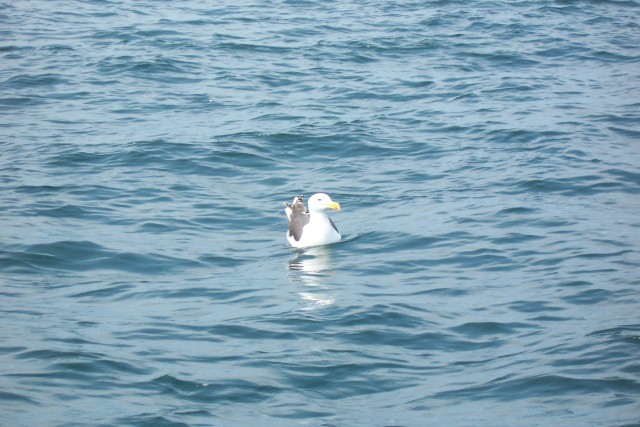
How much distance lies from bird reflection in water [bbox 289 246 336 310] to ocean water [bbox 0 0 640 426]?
5cm

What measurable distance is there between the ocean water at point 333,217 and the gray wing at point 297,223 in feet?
0.89

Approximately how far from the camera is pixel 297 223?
14445mm

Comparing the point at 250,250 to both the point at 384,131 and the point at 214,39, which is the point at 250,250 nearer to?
the point at 384,131

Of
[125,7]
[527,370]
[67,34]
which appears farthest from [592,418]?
[125,7]

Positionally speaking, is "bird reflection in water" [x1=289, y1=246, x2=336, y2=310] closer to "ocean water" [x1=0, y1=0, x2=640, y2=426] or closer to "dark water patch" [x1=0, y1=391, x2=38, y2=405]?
"ocean water" [x1=0, y1=0, x2=640, y2=426]

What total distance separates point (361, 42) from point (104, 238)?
41.0ft

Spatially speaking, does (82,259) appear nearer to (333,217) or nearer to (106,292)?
(106,292)

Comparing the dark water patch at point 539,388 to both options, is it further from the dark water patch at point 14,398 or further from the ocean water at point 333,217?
the dark water patch at point 14,398

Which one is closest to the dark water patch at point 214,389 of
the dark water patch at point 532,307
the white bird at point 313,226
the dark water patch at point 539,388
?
the dark water patch at point 539,388

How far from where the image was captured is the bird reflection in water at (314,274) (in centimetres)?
1192

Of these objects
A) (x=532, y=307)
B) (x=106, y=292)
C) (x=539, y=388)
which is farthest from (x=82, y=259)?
(x=539, y=388)

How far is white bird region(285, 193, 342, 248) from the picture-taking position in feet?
46.6

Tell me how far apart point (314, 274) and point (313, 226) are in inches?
50.0

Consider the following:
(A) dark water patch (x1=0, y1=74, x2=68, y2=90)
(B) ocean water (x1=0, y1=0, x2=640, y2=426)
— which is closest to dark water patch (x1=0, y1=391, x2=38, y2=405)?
(B) ocean water (x1=0, y1=0, x2=640, y2=426)
